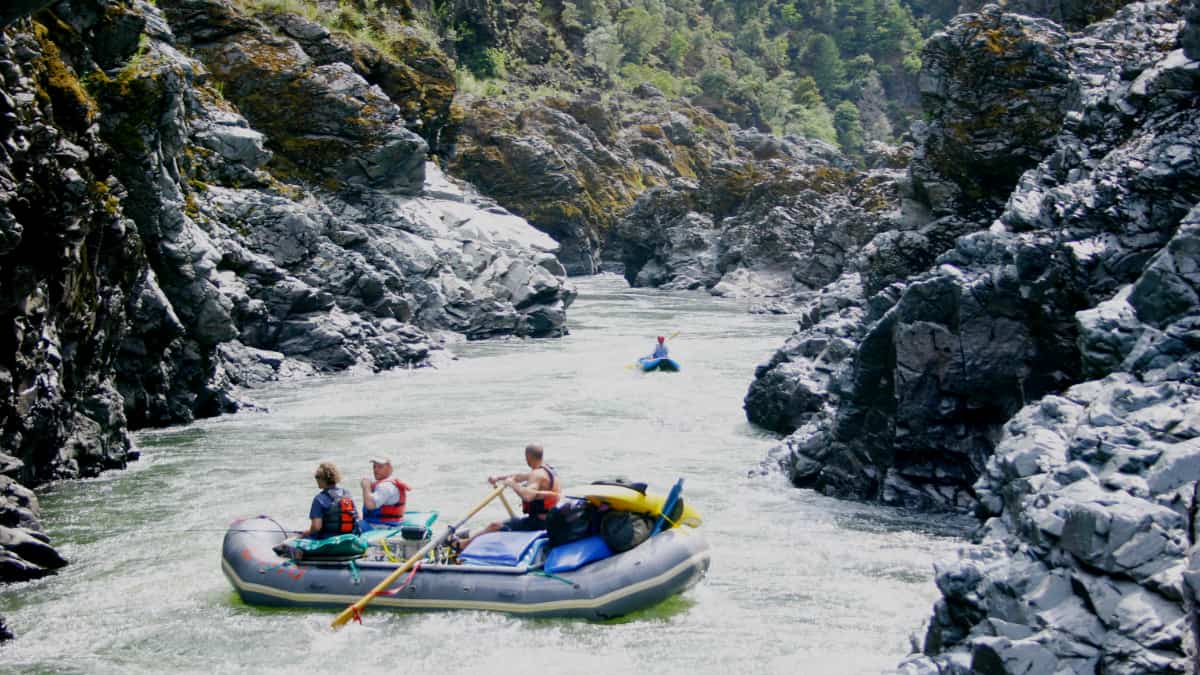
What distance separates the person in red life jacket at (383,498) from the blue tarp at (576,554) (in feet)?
6.44

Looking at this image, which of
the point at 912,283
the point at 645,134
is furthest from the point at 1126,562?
the point at 645,134

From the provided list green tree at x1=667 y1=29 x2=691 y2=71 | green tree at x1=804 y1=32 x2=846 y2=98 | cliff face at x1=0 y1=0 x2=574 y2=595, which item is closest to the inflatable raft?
cliff face at x1=0 y1=0 x2=574 y2=595

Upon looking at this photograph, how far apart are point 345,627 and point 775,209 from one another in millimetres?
42977

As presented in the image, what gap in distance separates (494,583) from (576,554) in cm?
86

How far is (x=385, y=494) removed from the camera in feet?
39.8

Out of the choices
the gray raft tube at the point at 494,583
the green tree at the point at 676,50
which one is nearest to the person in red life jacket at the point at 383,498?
the gray raft tube at the point at 494,583

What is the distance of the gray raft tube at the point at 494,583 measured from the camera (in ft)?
34.9

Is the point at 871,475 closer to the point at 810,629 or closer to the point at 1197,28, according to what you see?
the point at 810,629

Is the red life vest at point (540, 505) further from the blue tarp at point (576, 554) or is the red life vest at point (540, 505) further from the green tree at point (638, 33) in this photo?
the green tree at point (638, 33)

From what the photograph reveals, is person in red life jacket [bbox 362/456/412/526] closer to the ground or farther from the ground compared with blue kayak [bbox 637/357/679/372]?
farther from the ground

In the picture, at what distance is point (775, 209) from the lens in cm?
5131

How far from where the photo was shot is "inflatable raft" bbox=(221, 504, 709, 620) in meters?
10.6

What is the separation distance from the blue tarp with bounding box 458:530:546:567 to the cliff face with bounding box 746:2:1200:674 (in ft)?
14.6

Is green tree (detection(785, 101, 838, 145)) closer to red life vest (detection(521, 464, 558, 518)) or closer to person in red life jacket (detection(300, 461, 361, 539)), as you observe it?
red life vest (detection(521, 464, 558, 518))
